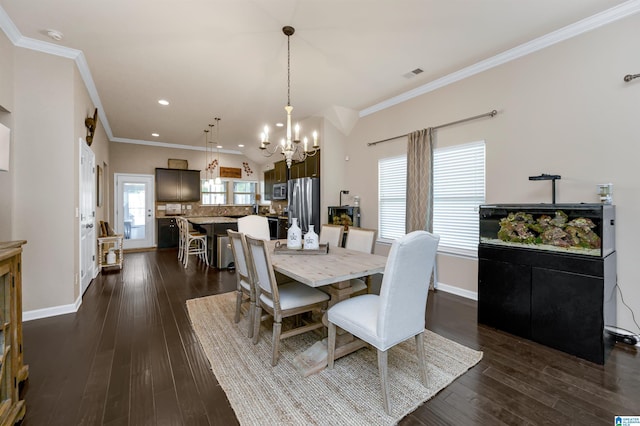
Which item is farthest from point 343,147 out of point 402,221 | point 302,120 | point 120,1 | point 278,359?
point 278,359

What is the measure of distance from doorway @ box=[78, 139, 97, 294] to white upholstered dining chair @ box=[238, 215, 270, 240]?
1952 millimetres

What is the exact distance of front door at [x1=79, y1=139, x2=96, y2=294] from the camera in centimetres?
362

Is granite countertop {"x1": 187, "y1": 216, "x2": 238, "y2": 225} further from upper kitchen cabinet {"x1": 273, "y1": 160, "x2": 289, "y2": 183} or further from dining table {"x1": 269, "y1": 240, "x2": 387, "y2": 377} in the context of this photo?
dining table {"x1": 269, "y1": 240, "x2": 387, "y2": 377}

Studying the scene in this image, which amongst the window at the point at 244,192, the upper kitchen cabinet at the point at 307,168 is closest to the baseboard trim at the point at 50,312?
the upper kitchen cabinet at the point at 307,168

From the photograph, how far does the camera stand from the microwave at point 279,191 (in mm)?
6836

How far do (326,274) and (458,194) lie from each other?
8.77ft

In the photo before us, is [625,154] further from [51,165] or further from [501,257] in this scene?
[51,165]

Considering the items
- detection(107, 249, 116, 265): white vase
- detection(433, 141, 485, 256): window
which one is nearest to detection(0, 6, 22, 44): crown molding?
detection(107, 249, 116, 265): white vase

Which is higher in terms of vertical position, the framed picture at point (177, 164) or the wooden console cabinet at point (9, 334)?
the framed picture at point (177, 164)

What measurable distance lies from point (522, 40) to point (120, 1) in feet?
12.9

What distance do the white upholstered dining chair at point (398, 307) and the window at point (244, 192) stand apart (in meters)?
7.61

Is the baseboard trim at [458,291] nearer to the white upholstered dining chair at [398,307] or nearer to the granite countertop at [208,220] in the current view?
the white upholstered dining chair at [398,307]

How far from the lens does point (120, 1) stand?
2314 mm

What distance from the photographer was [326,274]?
1973 mm
